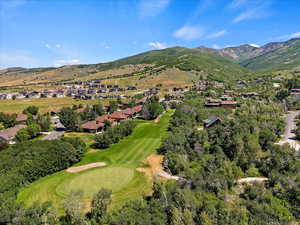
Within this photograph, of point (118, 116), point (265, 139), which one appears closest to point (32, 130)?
point (118, 116)

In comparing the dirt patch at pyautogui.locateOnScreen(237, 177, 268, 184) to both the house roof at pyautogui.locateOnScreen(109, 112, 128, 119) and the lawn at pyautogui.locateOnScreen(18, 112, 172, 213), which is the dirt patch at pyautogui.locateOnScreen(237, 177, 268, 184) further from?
the house roof at pyautogui.locateOnScreen(109, 112, 128, 119)

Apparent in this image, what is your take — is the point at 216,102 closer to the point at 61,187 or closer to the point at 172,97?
the point at 172,97

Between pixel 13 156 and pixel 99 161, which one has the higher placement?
pixel 13 156

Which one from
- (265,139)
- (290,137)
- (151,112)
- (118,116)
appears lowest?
(290,137)

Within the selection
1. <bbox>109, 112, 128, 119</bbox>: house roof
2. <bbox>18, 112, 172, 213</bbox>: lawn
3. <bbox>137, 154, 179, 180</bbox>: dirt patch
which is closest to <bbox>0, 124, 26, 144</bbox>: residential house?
<bbox>18, 112, 172, 213</bbox>: lawn

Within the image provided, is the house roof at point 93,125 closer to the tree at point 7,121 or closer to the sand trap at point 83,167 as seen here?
the sand trap at point 83,167

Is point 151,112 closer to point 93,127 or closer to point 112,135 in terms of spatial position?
point 93,127

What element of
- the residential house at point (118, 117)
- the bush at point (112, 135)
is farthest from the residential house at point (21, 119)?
the bush at point (112, 135)

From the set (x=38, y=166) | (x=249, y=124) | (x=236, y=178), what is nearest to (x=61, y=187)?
(x=38, y=166)
